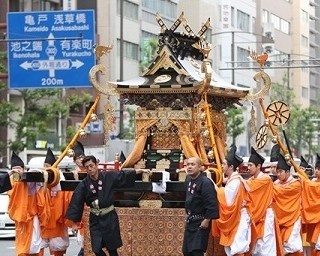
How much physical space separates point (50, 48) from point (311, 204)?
14349 millimetres

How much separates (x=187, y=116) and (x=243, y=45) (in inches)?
2239

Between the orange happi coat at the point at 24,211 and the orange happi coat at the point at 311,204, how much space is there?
406 cm

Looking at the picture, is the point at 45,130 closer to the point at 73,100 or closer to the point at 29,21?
the point at 73,100

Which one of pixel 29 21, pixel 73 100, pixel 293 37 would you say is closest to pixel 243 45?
pixel 293 37

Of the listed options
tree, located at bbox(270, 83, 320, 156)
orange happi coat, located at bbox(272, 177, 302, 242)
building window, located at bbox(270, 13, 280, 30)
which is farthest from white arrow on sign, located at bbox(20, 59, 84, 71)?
building window, located at bbox(270, 13, 280, 30)

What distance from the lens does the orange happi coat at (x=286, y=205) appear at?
56.3ft

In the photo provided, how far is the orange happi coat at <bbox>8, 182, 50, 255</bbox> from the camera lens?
16.4m

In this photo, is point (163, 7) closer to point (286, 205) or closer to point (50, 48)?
point (50, 48)

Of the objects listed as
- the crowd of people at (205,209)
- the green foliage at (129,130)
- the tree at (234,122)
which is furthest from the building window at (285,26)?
the crowd of people at (205,209)

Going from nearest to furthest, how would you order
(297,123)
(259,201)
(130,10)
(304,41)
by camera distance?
(259,201)
(130,10)
(297,123)
(304,41)

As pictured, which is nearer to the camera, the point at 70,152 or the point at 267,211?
the point at 267,211

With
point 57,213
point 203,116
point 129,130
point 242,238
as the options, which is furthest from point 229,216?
point 129,130

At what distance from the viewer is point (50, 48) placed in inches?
1207

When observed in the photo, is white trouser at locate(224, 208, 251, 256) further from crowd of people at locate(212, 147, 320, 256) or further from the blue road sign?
the blue road sign
